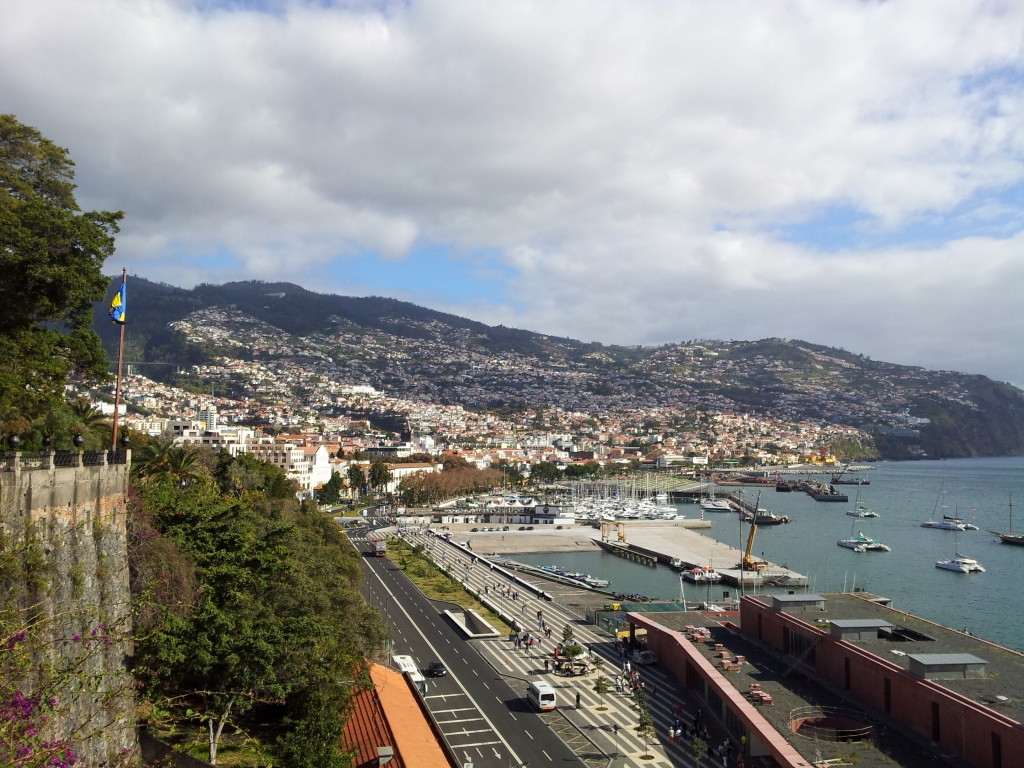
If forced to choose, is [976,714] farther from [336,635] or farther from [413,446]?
[413,446]

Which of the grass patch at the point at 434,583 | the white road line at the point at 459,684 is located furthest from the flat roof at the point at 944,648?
the grass patch at the point at 434,583

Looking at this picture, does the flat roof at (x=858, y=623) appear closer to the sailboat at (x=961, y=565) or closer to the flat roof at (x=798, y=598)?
the flat roof at (x=798, y=598)

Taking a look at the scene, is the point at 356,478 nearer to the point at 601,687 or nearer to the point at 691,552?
the point at 691,552

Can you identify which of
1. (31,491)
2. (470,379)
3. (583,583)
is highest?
(470,379)

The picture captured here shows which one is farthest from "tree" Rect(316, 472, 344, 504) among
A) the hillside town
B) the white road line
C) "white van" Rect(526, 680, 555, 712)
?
"white van" Rect(526, 680, 555, 712)

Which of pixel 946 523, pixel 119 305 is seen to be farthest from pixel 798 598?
pixel 946 523

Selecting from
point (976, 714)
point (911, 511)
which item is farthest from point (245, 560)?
point (911, 511)
